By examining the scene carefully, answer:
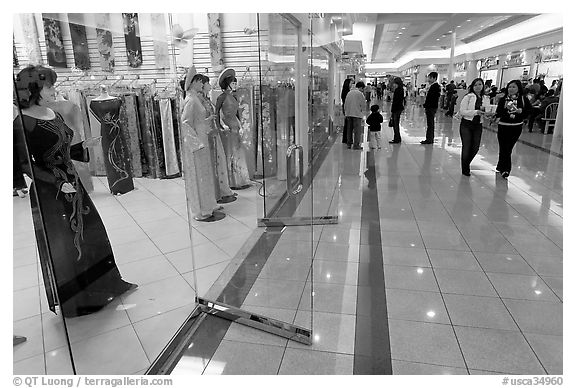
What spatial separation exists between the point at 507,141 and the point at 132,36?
18.2ft

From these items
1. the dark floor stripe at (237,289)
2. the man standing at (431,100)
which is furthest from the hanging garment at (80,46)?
the man standing at (431,100)

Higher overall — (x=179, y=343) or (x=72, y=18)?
(x=72, y=18)

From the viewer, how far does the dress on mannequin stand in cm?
378

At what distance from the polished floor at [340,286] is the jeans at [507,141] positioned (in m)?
1.06

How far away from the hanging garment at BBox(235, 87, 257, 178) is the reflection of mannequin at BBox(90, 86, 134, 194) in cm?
239

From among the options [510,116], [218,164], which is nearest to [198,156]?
[218,164]

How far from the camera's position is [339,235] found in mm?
3877

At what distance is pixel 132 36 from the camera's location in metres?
2.77

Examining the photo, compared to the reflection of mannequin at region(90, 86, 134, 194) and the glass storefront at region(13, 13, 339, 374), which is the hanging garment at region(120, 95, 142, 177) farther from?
the reflection of mannequin at region(90, 86, 134, 194)

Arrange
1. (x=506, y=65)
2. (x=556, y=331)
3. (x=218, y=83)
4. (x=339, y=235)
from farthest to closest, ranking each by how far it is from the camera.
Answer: (x=506, y=65), (x=218, y=83), (x=339, y=235), (x=556, y=331)

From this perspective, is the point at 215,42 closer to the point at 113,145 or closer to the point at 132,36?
the point at 132,36
